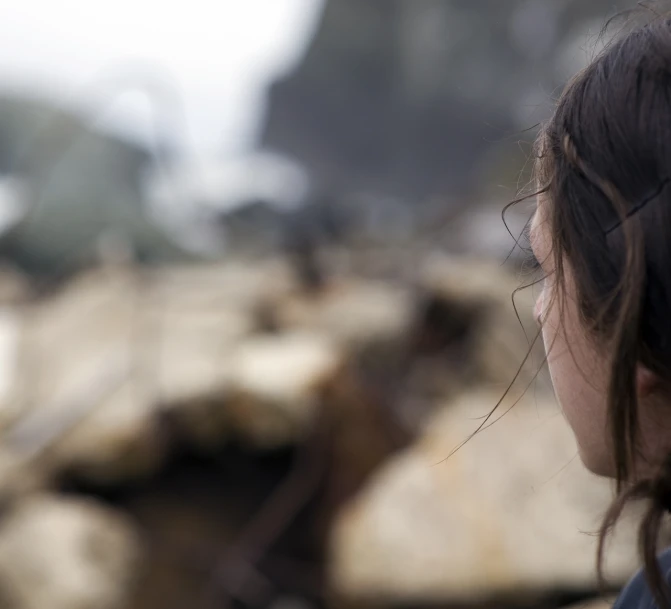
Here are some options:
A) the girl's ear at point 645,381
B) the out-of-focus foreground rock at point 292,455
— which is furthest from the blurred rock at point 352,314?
the girl's ear at point 645,381

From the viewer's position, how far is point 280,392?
91.4 inches

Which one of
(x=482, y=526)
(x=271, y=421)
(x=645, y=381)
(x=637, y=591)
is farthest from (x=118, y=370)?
(x=645, y=381)

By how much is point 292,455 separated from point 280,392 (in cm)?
24

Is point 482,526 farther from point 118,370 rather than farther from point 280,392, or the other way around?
point 118,370

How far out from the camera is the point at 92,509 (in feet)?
6.86

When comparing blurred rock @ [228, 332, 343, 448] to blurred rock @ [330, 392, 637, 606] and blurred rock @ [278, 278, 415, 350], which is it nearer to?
blurred rock @ [278, 278, 415, 350]

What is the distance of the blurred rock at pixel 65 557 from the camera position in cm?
176

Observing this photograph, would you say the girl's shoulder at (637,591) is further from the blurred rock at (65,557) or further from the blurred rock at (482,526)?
the blurred rock at (65,557)

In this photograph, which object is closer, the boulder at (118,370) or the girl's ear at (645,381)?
the girl's ear at (645,381)

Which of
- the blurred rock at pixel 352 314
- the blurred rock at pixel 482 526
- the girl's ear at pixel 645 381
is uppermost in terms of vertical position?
the girl's ear at pixel 645 381

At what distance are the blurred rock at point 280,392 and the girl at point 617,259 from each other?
68.3 inches

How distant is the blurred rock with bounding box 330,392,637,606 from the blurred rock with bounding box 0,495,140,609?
70 cm

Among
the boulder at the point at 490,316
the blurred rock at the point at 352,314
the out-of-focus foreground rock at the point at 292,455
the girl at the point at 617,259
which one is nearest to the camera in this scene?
the girl at the point at 617,259

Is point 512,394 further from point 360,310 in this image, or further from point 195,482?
point 360,310
